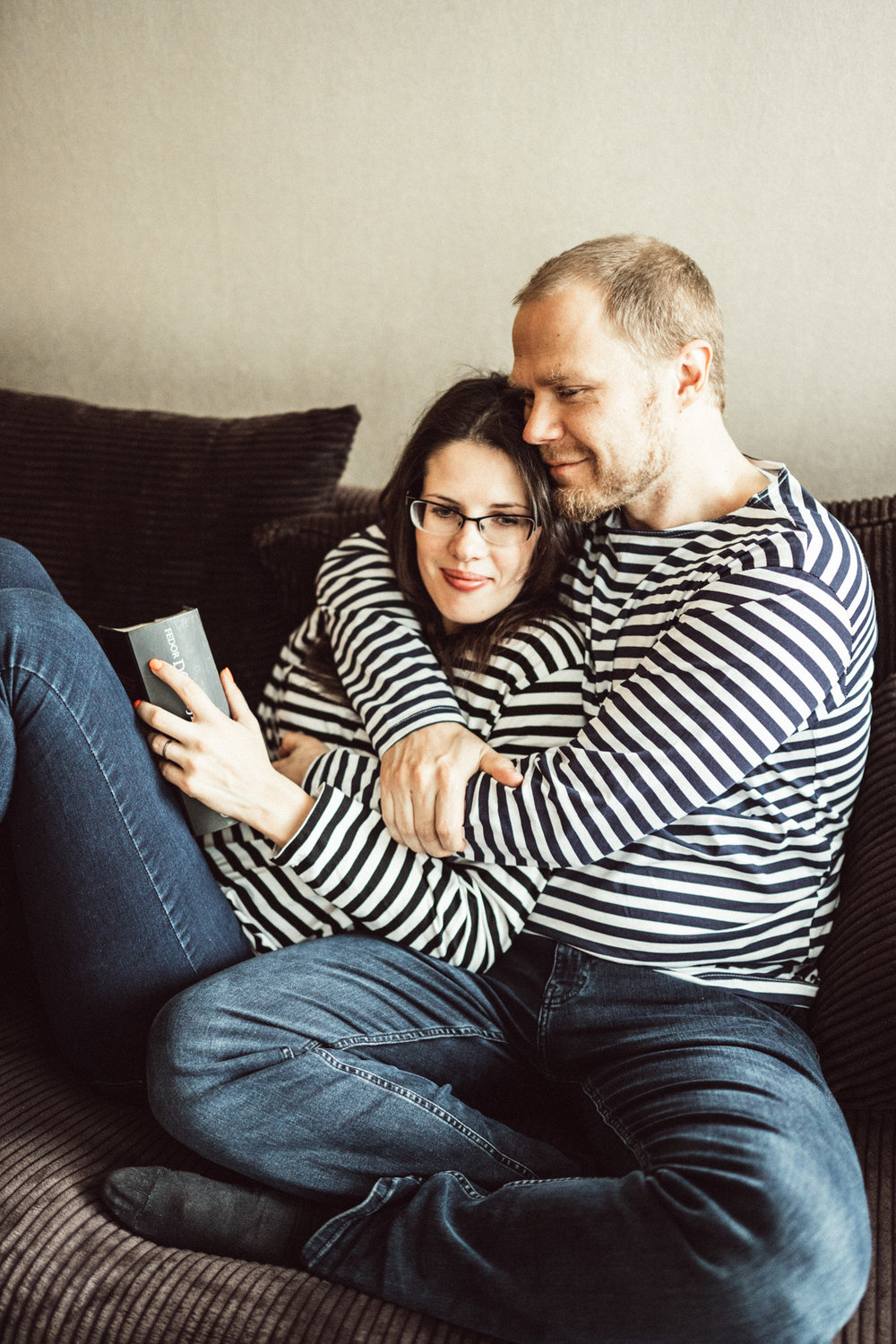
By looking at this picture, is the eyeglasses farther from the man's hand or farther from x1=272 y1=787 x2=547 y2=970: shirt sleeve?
x1=272 y1=787 x2=547 y2=970: shirt sleeve

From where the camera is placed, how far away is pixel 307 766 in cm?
128

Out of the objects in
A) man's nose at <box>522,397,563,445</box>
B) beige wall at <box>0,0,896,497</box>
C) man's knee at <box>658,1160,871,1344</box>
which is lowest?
man's knee at <box>658,1160,871,1344</box>

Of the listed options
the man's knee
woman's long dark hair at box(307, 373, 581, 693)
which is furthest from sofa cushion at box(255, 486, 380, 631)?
the man's knee

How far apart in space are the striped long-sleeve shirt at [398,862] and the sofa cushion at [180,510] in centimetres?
29

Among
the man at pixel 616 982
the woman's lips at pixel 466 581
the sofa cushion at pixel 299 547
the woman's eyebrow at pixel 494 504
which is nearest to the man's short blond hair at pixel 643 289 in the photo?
the man at pixel 616 982

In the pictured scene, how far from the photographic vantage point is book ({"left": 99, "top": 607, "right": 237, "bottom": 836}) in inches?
42.1

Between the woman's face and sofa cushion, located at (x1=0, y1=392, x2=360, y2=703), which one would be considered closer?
the woman's face

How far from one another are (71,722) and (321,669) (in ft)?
1.40

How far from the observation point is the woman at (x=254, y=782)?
104cm

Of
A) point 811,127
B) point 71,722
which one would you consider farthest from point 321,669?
point 811,127

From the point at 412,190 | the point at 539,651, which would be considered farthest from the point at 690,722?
the point at 412,190

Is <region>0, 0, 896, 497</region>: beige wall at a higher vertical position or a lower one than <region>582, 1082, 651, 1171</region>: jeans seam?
higher

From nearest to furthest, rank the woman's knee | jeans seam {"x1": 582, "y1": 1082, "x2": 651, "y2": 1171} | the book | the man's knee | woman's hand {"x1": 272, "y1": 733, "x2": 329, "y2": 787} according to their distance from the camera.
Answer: the man's knee
jeans seam {"x1": 582, "y1": 1082, "x2": 651, "y2": 1171}
the book
the woman's knee
woman's hand {"x1": 272, "y1": 733, "x2": 329, "y2": 787}

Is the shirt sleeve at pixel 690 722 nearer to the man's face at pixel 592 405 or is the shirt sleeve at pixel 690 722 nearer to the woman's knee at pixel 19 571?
the man's face at pixel 592 405
